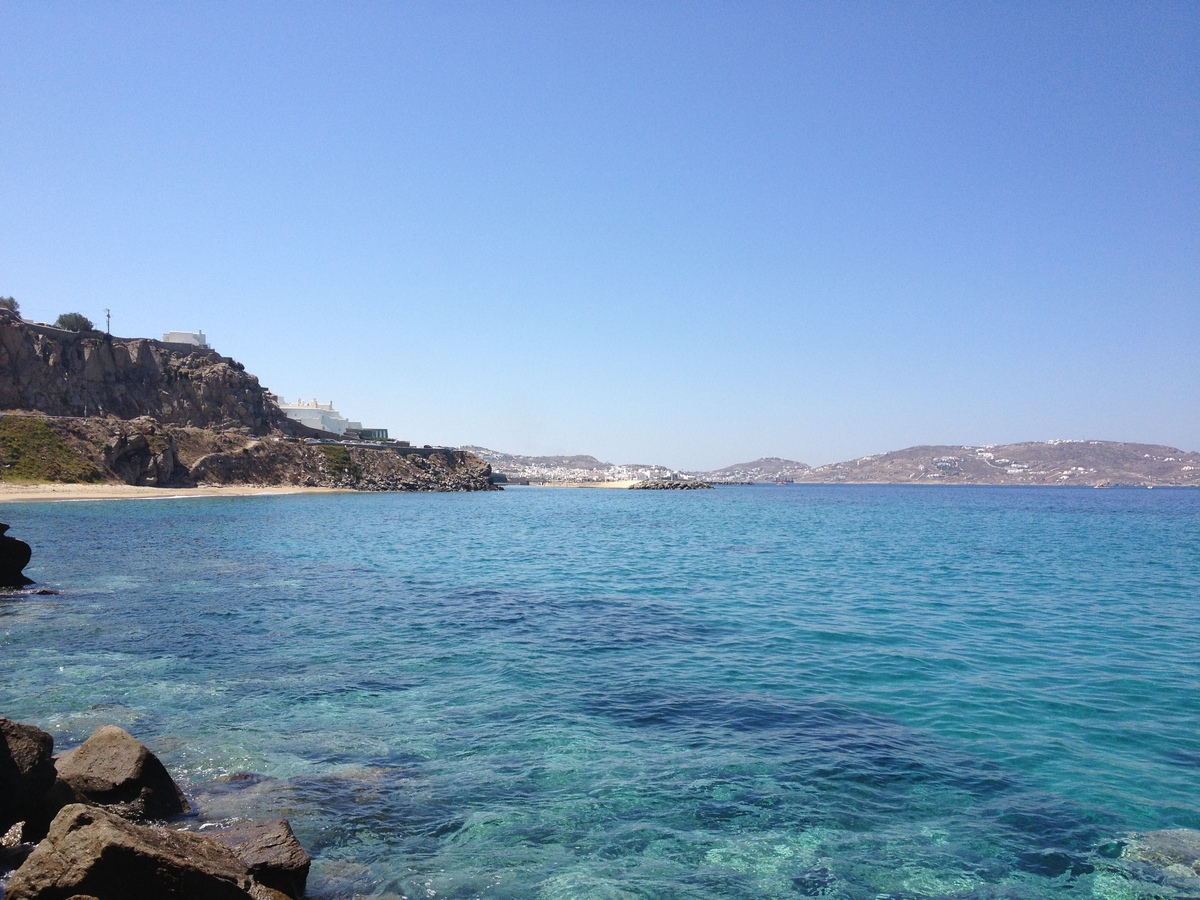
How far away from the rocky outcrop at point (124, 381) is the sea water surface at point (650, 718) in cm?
8284

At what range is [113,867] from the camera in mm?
6758

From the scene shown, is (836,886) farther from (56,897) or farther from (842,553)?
(842,553)

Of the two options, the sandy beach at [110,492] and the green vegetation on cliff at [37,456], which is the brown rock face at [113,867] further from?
the green vegetation on cliff at [37,456]

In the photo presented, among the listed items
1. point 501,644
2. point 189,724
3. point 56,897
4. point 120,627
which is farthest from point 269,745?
point 120,627

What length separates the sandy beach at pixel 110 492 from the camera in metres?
76.1

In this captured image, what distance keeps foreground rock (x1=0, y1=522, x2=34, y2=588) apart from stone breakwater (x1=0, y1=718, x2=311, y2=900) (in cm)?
2455

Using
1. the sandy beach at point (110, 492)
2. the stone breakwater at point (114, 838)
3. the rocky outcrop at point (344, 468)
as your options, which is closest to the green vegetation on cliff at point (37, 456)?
the sandy beach at point (110, 492)

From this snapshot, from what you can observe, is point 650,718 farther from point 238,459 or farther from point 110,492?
point 238,459

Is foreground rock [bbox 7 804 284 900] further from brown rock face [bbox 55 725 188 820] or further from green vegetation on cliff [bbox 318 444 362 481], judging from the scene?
green vegetation on cliff [bbox 318 444 362 481]

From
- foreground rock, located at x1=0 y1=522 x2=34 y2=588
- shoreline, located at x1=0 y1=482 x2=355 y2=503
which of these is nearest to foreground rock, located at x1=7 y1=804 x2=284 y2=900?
foreground rock, located at x1=0 y1=522 x2=34 y2=588

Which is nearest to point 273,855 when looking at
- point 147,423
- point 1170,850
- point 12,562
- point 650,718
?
point 650,718

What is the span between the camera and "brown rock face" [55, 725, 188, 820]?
32.1ft

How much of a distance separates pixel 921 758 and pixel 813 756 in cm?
193

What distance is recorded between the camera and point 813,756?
42.6 feet
